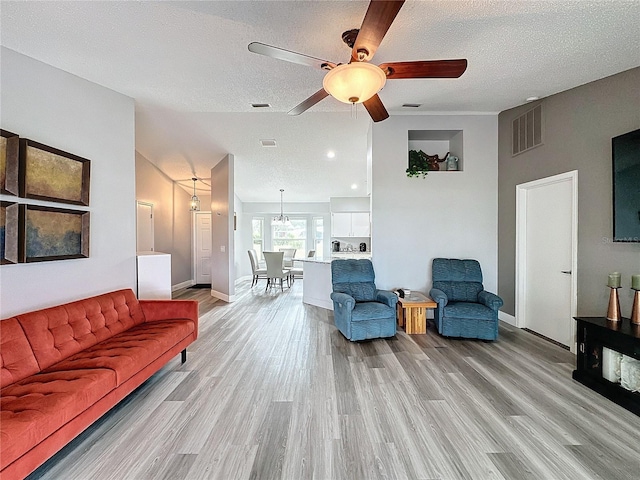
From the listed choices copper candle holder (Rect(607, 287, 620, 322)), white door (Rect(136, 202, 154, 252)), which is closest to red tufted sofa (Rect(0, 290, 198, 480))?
white door (Rect(136, 202, 154, 252))

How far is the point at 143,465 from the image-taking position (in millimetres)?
1713

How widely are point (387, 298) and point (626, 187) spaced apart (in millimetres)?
2582

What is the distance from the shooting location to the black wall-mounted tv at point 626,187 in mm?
2586

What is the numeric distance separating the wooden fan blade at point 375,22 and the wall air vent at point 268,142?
143 inches

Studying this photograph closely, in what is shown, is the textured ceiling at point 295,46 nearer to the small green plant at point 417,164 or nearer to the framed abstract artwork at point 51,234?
the small green plant at point 417,164

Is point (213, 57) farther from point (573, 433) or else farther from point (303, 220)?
point (303, 220)

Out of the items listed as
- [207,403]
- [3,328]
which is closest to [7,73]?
[3,328]

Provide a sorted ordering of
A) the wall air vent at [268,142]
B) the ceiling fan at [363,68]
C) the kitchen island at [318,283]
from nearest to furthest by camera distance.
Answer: the ceiling fan at [363,68] < the wall air vent at [268,142] < the kitchen island at [318,283]

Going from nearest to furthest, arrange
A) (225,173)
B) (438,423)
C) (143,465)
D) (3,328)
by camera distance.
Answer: (143,465) → (3,328) → (438,423) → (225,173)

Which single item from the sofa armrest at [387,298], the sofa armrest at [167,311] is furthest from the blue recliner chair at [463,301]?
the sofa armrest at [167,311]

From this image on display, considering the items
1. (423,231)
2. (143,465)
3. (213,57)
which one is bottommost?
(143,465)

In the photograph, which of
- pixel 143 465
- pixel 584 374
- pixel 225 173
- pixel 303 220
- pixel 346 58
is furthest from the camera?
pixel 303 220

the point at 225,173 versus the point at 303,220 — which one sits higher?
the point at 225,173

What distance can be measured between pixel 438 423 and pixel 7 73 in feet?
14.6
